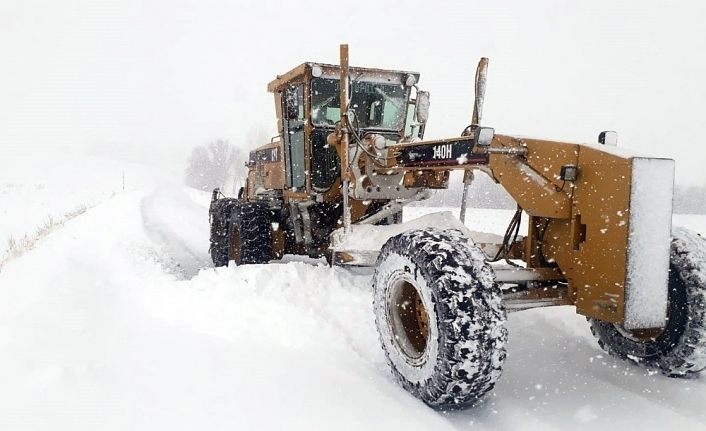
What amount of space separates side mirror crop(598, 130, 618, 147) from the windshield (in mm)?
3145

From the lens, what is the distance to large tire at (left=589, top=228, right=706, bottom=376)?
10.7 feet

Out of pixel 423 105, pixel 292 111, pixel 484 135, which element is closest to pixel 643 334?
pixel 484 135

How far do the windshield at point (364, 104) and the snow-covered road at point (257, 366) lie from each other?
190 centimetres

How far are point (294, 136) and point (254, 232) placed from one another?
4.48ft

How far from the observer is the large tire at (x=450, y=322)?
2.76 metres

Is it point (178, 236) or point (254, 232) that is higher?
point (254, 232)

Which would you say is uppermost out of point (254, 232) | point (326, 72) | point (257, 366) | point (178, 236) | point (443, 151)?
point (326, 72)

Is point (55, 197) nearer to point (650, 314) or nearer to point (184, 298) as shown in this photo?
point (184, 298)

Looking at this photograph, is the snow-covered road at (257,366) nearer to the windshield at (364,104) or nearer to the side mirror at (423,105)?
the windshield at (364,104)

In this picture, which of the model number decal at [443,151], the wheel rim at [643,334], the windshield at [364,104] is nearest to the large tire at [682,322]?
the wheel rim at [643,334]

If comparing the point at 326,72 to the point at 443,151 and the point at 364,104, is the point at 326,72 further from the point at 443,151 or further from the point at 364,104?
the point at 443,151

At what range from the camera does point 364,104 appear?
6457 millimetres

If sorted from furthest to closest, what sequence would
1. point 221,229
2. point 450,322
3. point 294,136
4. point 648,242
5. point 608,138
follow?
1. point 221,229
2. point 294,136
3. point 608,138
4. point 648,242
5. point 450,322

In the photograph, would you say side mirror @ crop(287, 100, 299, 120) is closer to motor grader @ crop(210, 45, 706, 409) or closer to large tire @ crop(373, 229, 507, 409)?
motor grader @ crop(210, 45, 706, 409)
